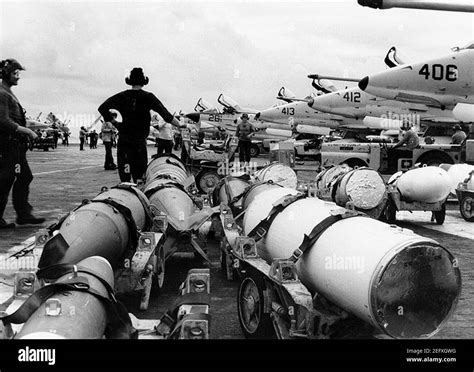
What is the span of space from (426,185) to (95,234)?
16.7ft

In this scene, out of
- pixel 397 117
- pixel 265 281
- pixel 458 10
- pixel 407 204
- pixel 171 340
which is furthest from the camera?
pixel 397 117

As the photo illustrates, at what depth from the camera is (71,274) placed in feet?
8.68

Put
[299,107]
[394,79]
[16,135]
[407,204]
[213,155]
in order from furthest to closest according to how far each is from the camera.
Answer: [299,107], [394,79], [213,155], [407,204], [16,135]

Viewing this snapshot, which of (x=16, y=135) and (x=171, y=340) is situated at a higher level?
(x=16, y=135)

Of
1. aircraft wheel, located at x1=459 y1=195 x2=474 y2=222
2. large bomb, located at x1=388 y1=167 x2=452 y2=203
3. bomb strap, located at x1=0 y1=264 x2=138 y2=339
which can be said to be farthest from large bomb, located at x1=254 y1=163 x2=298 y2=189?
Result: bomb strap, located at x1=0 y1=264 x2=138 y2=339

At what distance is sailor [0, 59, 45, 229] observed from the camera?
256 inches

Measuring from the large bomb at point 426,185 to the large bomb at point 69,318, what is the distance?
5.85 m

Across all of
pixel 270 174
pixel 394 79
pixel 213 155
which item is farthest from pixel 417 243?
pixel 394 79

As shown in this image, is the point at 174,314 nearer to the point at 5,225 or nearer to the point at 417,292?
the point at 417,292

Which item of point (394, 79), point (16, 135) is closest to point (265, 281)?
point (16, 135)

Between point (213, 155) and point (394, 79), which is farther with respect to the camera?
point (394, 79)

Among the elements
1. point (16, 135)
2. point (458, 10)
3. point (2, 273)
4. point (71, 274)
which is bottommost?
point (2, 273)

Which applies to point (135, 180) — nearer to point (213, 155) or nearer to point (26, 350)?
point (213, 155)

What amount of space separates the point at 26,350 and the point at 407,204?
6.43 m
